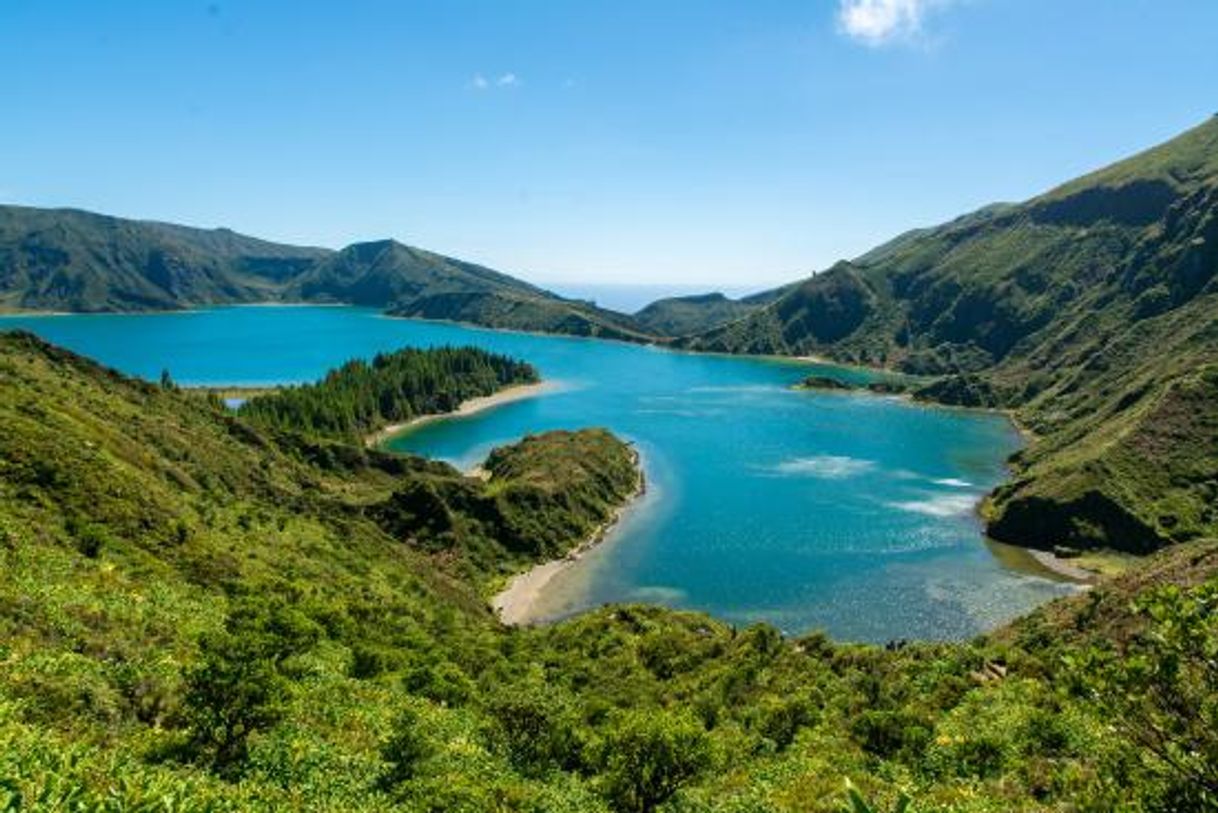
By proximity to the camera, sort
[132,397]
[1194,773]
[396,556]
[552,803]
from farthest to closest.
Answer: [132,397], [396,556], [552,803], [1194,773]

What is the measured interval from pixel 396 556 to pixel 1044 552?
106640mm

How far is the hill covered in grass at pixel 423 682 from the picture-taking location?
2055 cm

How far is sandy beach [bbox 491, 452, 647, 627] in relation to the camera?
378 feet

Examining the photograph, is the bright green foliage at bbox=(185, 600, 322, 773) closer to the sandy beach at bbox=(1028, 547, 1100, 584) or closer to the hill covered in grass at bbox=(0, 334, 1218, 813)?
the hill covered in grass at bbox=(0, 334, 1218, 813)

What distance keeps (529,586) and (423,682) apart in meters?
71.9

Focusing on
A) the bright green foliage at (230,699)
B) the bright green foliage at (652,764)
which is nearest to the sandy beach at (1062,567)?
the bright green foliage at (652,764)

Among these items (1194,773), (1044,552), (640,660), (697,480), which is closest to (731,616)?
(640,660)

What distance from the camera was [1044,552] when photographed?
146 m

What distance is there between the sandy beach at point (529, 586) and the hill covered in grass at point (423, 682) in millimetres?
5736

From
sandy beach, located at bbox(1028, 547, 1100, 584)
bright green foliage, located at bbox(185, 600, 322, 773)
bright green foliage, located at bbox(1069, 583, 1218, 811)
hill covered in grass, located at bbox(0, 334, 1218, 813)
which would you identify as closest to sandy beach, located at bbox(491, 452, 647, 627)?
hill covered in grass, located at bbox(0, 334, 1218, 813)

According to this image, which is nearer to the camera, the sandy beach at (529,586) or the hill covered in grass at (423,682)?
the hill covered in grass at (423,682)

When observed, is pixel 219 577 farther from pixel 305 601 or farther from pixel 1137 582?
pixel 1137 582

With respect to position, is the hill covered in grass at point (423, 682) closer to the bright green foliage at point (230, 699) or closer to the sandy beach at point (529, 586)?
the bright green foliage at point (230, 699)

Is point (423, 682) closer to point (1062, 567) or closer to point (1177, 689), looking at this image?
point (1177, 689)
